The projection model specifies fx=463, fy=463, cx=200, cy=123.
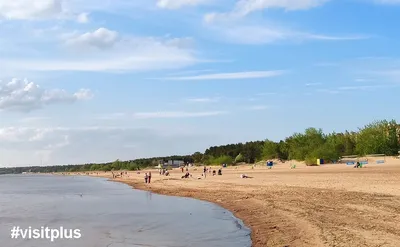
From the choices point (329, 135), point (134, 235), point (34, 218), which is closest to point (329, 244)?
point (134, 235)

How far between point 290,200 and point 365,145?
68051 millimetres

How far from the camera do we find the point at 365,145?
86438mm

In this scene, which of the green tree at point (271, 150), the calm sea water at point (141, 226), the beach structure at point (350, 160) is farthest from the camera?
the green tree at point (271, 150)

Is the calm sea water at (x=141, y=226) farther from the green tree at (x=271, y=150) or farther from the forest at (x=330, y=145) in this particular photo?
the green tree at (x=271, y=150)

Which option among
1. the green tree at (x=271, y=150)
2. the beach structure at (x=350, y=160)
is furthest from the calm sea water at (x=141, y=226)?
the green tree at (x=271, y=150)

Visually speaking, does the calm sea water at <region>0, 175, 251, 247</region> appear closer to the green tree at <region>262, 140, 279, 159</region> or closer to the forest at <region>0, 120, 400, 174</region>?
the forest at <region>0, 120, 400, 174</region>

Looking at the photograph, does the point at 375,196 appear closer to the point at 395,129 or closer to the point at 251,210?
the point at 251,210

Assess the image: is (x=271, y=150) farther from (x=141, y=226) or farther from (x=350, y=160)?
(x=141, y=226)

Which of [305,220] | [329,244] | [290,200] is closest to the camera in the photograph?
A: [329,244]

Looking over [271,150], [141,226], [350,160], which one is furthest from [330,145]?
[141,226]

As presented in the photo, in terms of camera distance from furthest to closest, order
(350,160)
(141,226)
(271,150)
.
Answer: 1. (271,150)
2. (350,160)
3. (141,226)

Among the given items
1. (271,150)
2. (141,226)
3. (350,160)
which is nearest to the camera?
(141,226)

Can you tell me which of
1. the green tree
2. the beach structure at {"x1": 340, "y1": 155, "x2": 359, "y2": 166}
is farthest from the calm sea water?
the green tree

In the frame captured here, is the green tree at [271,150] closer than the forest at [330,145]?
No
